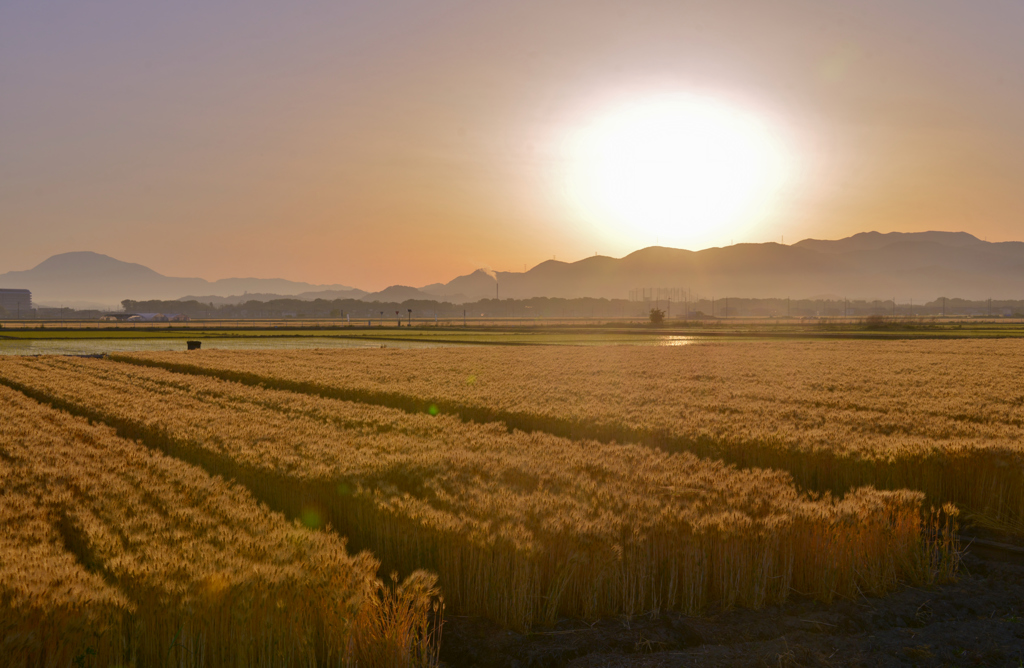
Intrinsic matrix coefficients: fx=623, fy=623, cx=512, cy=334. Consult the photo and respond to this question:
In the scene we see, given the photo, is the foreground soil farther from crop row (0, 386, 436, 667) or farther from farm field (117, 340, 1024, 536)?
farm field (117, 340, 1024, 536)

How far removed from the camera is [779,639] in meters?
7.80

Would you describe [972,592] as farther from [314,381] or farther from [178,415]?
[314,381]

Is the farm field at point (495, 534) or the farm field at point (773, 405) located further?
the farm field at point (773, 405)

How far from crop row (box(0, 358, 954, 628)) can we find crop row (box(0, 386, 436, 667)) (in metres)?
1.27

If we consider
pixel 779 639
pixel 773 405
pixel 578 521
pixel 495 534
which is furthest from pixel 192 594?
pixel 773 405

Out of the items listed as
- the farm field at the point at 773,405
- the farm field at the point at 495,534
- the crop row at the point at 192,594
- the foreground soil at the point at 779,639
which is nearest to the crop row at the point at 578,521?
the farm field at the point at 495,534

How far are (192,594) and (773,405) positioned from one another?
19240mm

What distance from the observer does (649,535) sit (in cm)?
850

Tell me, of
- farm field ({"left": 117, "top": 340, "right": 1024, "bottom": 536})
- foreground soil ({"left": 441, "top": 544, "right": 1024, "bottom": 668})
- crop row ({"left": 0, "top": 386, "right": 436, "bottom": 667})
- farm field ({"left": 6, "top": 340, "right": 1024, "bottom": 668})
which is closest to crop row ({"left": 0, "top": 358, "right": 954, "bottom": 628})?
farm field ({"left": 6, "top": 340, "right": 1024, "bottom": 668})

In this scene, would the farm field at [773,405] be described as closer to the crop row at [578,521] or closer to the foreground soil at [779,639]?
the crop row at [578,521]

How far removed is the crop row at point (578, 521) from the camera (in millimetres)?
8133

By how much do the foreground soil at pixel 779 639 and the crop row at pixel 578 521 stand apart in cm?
25

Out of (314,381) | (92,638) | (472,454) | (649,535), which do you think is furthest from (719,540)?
(314,381)

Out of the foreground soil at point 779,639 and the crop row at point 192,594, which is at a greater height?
the crop row at point 192,594
